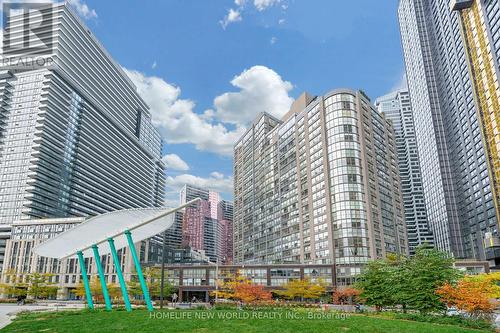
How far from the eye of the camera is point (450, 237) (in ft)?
545

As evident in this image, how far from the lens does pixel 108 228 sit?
38.6m

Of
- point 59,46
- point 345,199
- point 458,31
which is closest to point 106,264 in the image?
point 345,199

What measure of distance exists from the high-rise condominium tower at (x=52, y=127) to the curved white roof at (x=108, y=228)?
121282mm

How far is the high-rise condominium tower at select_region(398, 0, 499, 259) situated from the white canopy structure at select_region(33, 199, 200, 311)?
125 meters

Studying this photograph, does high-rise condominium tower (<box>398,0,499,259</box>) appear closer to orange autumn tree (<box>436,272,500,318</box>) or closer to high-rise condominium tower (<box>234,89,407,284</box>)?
high-rise condominium tower (<box>234,89,407,284</box>)

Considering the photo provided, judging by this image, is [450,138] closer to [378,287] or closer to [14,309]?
[378,287]

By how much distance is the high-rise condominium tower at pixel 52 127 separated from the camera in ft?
506

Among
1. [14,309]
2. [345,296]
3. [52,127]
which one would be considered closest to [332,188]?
[345,296]

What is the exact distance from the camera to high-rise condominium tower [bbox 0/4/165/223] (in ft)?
506

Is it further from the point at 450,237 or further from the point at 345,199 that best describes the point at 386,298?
the point at 450,237

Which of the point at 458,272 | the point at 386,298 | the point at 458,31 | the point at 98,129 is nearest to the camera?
the point at 458,272

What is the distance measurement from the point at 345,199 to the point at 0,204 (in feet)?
442

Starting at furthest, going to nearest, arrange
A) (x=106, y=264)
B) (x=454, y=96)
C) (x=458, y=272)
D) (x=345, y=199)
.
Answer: (x=454, y=96), (x=106, y=264), (x=345, y=199), (x=458, y=272)

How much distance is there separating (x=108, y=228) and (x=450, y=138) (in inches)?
6556
